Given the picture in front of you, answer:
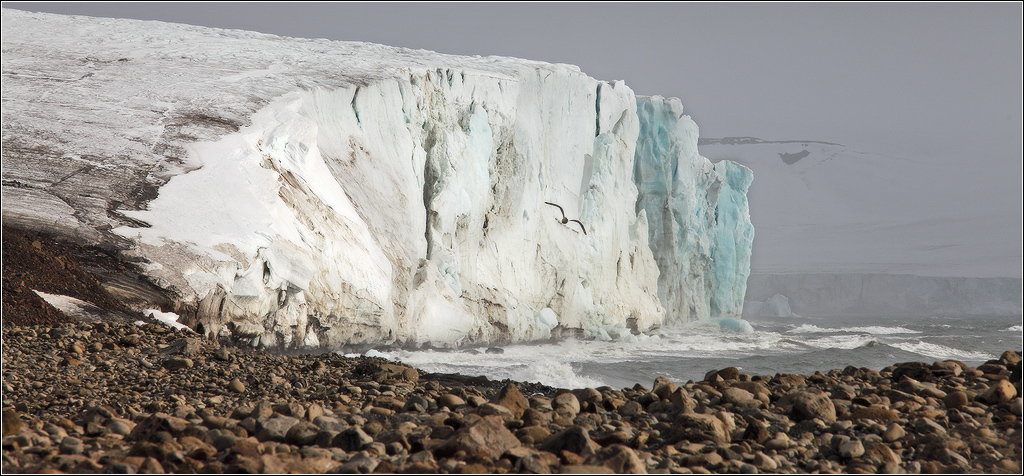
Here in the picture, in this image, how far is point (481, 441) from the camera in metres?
3.02

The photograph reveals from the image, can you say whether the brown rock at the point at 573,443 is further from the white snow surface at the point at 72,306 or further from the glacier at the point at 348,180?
the glacier at the point at 348,180

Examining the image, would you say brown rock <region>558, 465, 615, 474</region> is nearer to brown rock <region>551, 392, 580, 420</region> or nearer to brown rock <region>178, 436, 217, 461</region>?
brown rock <region>551, 392, 580, 420</region>

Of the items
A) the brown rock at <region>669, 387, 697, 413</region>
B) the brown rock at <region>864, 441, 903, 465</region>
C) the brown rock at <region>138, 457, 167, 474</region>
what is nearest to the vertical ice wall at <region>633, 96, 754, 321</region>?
the brown rock at <region>669, 387, 697, 413</region>

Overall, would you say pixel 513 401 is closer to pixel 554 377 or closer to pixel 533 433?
pixel 533 433

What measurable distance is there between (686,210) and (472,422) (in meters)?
24.3

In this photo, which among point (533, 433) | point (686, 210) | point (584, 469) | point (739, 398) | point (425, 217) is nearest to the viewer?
point (584, 469)

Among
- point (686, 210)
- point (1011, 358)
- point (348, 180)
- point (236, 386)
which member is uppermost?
point (686, 210)

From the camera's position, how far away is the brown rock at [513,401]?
3916mm

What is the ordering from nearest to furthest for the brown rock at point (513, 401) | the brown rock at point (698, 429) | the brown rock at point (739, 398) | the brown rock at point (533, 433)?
the brown rock at point (533, 433)
the brown rock at point (698, 429)
the brown rock at point (513, 401)
the brown rock at point (739, 398)

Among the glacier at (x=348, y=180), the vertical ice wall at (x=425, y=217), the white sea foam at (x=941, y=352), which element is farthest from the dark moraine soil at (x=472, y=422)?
the white sea foam at (x=941, y=352)

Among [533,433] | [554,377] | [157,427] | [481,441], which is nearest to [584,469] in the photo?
[481,441]

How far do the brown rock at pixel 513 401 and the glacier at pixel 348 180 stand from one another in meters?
5.13

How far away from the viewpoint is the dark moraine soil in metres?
2.95

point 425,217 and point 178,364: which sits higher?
point 425,217
